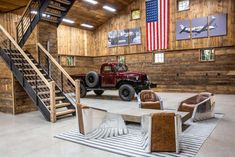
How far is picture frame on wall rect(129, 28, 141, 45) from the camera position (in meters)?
14.0

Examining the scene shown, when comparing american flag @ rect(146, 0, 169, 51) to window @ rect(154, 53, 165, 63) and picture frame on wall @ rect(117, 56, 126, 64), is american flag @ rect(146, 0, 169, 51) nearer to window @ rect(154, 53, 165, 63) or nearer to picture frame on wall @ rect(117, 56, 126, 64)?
window @ rect(154, 53, 165, 63)

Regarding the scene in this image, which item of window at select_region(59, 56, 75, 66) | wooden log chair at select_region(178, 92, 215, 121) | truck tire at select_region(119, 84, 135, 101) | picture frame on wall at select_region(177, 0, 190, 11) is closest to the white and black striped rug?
wooden log chair at select_region(178, 92, 215, 121)

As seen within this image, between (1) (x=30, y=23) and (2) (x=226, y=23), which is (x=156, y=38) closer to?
(2) (x=226, y=23)

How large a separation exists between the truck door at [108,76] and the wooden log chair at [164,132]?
6584 mm

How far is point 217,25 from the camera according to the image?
38.0 ft

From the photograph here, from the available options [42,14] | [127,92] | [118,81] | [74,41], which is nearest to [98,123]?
[42,14]

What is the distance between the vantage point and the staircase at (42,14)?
7.27 metres

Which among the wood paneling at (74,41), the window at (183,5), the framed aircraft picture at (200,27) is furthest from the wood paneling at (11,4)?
the framed aircraft picture at (200,27)

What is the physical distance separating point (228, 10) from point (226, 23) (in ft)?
2.23

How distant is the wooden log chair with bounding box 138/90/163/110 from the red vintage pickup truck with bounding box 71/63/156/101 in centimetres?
309

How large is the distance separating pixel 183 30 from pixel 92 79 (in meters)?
6.12

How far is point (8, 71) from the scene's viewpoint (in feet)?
22.5

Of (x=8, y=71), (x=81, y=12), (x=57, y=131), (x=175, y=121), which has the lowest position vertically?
(x=57, y=131)

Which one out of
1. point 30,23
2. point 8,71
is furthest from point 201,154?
point 30,23
